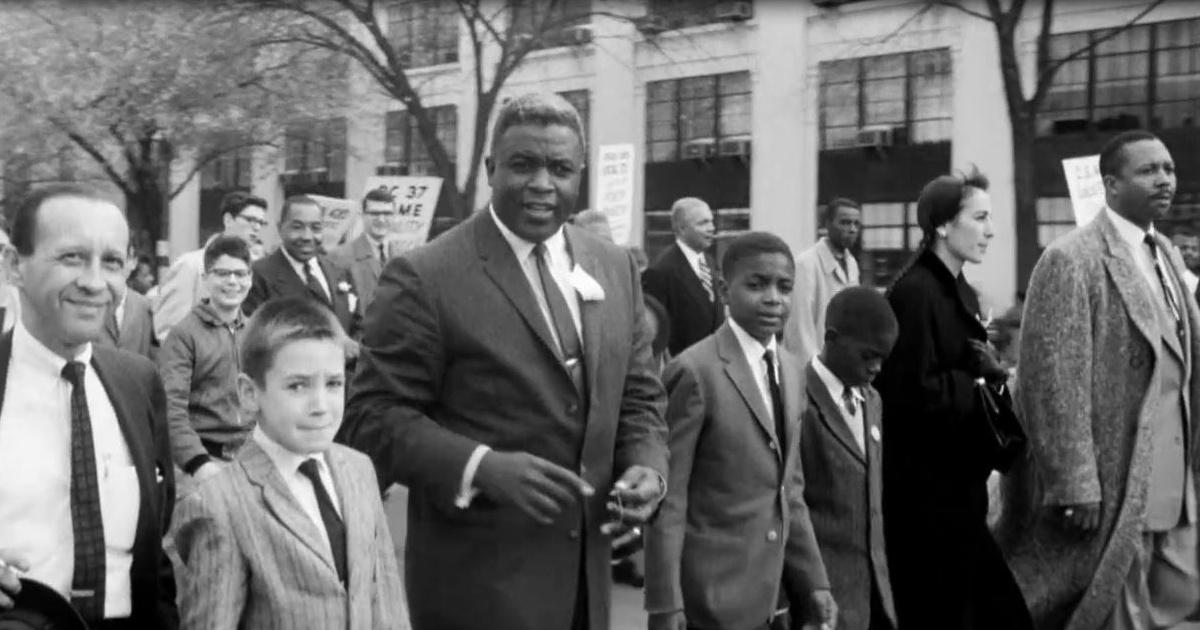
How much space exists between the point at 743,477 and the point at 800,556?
41 centimetres

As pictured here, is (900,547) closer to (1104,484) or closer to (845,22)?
(1104,484)

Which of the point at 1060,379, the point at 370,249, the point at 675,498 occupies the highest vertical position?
the point at 370,249

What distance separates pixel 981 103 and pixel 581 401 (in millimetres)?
24277

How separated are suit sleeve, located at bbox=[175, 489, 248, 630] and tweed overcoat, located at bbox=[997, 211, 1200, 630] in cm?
346

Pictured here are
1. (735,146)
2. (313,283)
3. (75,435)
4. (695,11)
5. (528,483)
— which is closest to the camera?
(75,435)

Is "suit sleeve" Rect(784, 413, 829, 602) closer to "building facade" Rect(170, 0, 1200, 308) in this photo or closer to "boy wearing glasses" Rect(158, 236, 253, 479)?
"boy wearing glasses" Rect(158, 236, 253, 479)

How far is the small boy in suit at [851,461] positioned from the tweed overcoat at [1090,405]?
729 mm

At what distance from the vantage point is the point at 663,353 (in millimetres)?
9797

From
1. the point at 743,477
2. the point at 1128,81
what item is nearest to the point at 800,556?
the point at 743,477

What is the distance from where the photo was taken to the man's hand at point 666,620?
459 centimetres

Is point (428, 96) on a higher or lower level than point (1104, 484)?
higher

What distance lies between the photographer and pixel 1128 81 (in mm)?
25953

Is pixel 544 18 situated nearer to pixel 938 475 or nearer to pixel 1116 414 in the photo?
pixel 938 475

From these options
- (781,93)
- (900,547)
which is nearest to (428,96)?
(781,93)
